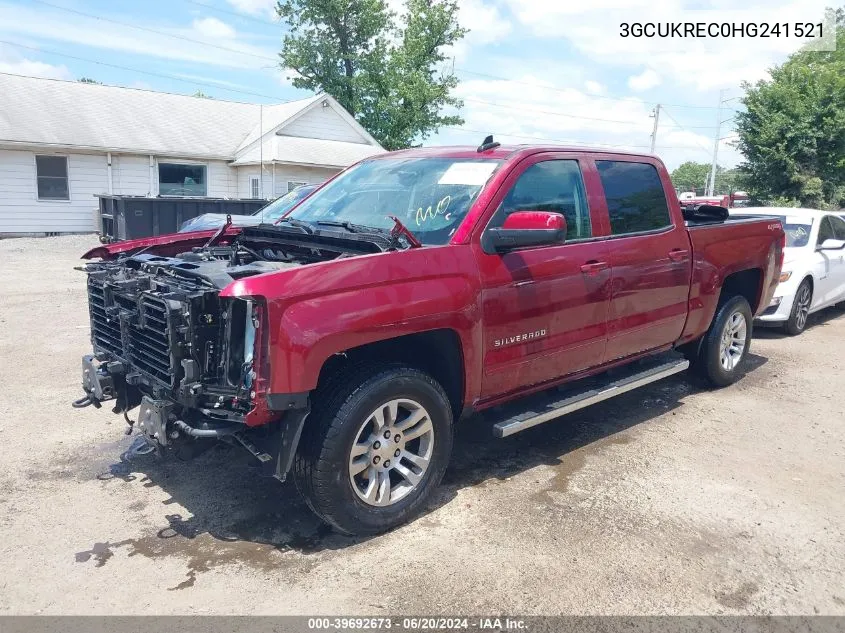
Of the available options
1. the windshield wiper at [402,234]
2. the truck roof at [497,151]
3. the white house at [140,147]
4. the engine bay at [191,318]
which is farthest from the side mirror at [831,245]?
the white house at [140,147]

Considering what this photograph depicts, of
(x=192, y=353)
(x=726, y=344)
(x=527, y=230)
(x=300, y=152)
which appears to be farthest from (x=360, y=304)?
(x=300, y=152)

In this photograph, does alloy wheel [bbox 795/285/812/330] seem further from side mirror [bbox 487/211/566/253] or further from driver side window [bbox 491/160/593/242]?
side mirror [bbox 487/211/566/253]

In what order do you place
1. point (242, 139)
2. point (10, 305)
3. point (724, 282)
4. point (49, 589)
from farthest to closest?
point (242, 139) < point (10, 305) < point (724, 282) < point (49, 589)

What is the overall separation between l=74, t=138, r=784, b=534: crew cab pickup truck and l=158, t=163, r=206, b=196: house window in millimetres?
19350

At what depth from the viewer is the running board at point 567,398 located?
4262 millimetres

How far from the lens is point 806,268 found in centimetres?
884

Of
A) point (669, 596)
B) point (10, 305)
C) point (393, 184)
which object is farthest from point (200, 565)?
point (10, 305)

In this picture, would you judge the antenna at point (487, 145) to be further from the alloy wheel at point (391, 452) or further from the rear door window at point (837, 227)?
the rear door window at point (837, 227)

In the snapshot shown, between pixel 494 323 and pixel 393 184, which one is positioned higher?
pixel 393 184

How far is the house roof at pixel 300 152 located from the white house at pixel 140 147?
0.04 meters

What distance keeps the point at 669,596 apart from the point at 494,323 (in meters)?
1.65

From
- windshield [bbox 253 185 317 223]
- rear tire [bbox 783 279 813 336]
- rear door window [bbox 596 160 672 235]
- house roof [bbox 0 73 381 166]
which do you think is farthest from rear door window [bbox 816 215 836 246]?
house roof [bbox 0 73 381 166]

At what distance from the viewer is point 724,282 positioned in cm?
626

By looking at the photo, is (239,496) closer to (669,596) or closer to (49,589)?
(49,589)
